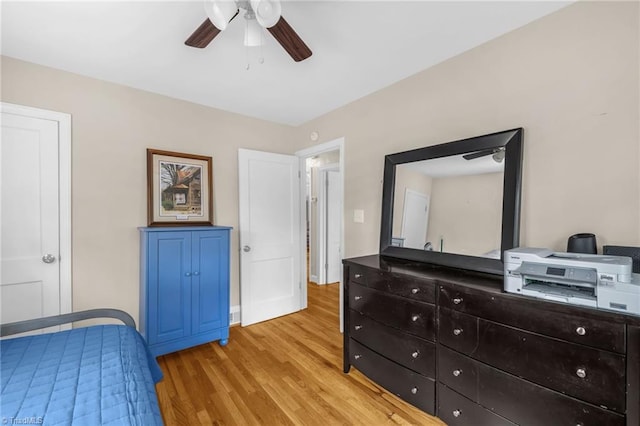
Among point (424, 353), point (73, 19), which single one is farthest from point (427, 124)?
point (73, 19)

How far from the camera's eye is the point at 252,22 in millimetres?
1540

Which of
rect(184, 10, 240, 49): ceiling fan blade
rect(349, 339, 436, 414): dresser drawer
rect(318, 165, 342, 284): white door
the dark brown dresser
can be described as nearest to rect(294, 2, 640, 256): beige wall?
the dark brown dresser

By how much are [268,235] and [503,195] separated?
98.9 inches

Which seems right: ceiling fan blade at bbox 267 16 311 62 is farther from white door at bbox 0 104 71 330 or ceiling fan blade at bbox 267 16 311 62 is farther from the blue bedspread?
white door at bbox 0 104 71 330

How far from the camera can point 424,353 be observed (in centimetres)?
173

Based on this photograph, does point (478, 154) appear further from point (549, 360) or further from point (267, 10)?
point (267, 10)

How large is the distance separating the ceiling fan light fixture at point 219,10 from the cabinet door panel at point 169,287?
6.08 feet

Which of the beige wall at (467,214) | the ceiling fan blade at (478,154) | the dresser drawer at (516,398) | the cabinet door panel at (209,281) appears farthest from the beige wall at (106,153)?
the dresser drawer at (516,398)

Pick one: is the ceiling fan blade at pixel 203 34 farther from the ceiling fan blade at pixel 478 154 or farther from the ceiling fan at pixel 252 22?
the ceiling fan blade at pixel 478 154

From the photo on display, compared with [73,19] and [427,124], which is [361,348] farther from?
[73,19]

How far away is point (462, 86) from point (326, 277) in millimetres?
3658

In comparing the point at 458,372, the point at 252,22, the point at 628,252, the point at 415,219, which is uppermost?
the point at 252,22

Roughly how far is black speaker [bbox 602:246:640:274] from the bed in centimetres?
224

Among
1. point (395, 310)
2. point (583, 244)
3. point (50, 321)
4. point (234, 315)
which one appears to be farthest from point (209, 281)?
point (583, 244)
